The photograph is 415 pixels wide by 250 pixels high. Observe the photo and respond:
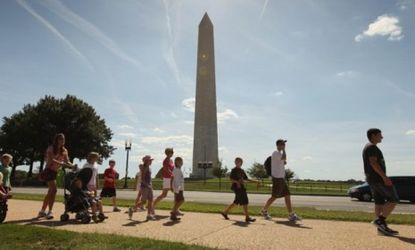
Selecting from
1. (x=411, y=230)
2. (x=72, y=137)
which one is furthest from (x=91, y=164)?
(x=72, y=137)

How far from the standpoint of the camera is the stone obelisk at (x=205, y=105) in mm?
51875

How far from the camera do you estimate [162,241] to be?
5.83m

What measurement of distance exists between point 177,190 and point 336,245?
420 centimetres

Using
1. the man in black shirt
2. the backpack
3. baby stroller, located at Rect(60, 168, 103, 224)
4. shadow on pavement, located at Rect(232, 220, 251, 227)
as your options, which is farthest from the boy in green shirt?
the man in black shirt

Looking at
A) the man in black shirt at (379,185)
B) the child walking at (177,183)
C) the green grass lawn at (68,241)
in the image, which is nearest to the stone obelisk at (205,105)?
the child walking at (177,183)

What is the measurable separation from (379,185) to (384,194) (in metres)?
0.16

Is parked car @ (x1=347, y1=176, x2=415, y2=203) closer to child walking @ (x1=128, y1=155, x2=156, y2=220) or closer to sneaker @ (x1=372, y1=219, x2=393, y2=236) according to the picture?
child walking @ (x1=128, y1=155, x2=156, y2=220)

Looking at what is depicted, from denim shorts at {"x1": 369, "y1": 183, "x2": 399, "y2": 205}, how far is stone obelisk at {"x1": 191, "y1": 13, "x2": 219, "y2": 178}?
151ft

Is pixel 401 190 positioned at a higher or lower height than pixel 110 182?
higher

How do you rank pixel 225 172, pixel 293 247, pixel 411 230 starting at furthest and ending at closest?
pixel 225 172 < pixel 411 230 < pixel 293 247

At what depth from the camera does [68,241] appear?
5.98 m

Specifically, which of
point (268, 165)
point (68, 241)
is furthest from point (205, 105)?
point (68, 241)

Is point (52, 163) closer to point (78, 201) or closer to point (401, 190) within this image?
point (78, 201)

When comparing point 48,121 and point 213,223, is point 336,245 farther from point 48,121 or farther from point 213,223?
point 48,121
